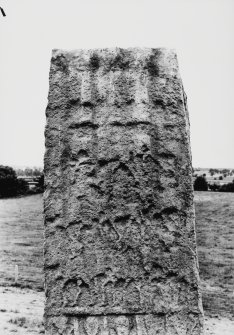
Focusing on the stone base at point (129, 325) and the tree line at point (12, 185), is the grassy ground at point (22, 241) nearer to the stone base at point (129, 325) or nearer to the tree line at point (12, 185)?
the tree line at point (12, 185)

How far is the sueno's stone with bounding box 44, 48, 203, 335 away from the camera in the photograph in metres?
2.25

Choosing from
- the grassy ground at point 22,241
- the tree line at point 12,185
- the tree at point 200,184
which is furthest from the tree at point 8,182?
the tree at point 200,184

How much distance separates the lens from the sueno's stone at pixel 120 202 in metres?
2.25

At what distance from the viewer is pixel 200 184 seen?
22688 mm

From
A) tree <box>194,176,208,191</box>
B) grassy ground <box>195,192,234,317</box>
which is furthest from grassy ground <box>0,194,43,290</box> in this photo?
tree <box>194,176,208,191</box>

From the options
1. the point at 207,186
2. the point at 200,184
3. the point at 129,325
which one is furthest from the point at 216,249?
the point at 129,325

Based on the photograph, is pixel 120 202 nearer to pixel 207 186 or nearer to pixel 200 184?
pixel 200 184

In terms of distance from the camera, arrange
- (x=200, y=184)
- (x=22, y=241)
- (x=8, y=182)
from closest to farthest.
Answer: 1. (x=22, y=241)
2. (x=200, y=184)
3. (x=8, y=182)

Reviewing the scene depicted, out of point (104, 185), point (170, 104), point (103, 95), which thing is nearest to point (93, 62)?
point (103, 95)

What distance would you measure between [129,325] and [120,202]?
60cm

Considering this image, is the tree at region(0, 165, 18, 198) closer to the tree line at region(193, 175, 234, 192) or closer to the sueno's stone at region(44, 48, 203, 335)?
the tree line at region(193, 175, 234, 192)

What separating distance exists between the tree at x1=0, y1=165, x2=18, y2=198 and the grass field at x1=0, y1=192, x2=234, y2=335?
0.47m

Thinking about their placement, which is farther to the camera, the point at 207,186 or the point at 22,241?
the point at 207,186

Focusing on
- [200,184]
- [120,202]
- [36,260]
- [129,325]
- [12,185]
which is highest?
[12,185]
